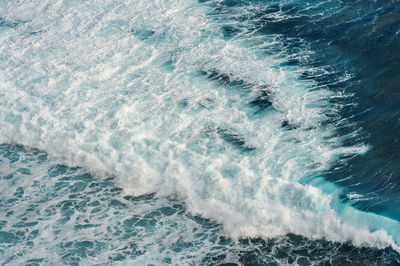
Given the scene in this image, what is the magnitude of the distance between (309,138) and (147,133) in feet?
10.7

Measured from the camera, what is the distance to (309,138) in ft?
37.7

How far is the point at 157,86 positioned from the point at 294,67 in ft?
10.4

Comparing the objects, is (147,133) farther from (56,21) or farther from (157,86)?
(56,21)

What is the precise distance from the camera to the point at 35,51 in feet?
52.3

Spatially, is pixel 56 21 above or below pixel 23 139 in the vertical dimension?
above

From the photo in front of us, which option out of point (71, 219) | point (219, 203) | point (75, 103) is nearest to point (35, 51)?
point (75, 103)

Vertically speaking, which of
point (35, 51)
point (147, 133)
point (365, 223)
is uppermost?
point (35, 51)

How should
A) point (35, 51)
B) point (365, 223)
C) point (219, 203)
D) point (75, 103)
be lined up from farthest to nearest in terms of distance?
point (35, 51) < point (75, 103) < point (219, 203) < point (365, 223)

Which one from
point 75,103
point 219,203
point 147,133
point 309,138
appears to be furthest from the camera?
point 75,103

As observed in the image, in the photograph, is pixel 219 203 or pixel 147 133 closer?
pixel 219 203

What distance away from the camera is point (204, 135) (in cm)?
1206

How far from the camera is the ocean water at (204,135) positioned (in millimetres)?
9836

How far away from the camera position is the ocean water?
9.84 m

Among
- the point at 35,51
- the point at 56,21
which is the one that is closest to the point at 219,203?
the point at 35,51
